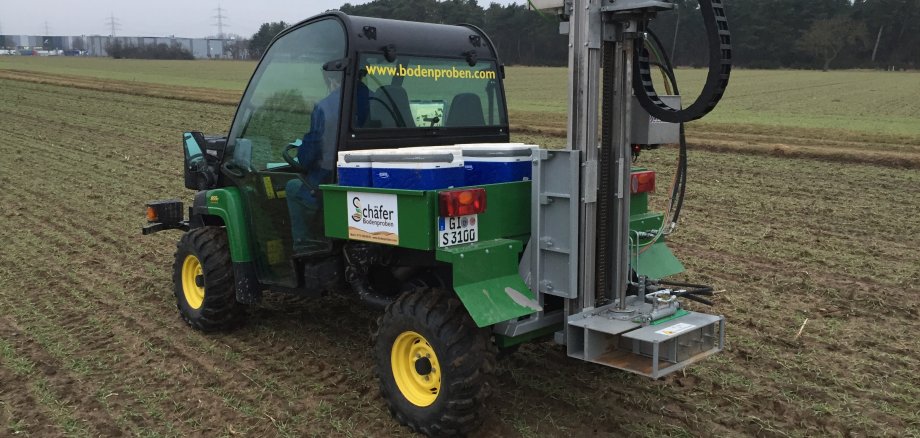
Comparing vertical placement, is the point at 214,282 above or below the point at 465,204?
below

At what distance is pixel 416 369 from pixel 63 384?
2321 mm

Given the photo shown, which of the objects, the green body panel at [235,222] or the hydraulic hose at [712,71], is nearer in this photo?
the hydraulic hose at [712,71]

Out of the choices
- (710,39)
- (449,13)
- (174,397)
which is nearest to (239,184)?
(174,397)

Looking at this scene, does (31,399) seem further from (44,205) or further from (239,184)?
(44,205)

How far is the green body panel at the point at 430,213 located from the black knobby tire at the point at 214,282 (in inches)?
60.8

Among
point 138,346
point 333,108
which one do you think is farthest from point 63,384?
point 333,108

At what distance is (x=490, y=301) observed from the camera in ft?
12.6

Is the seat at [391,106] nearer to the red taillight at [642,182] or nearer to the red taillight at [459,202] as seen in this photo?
the red taillight at [459,202]

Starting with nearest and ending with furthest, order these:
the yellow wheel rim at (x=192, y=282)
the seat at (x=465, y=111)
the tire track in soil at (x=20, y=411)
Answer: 1. the tire track in soil at (x=20, y=411)
2. the seat at (x=465, y=111)
3. the yellow wheel rim at (x=192, y=282)

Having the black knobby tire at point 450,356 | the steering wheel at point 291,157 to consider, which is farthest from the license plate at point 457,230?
the steering wheel at point 291,157

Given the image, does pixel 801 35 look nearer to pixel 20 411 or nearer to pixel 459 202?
pixel 459 202

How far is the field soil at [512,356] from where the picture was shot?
4.28 metres

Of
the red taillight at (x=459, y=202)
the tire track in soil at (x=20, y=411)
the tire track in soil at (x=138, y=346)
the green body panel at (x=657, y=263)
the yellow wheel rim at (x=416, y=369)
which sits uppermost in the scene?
the red taillight at (x=459, y=202)

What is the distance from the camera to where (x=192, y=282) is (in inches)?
237
